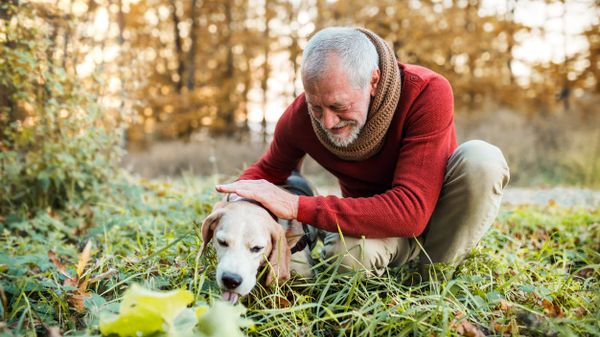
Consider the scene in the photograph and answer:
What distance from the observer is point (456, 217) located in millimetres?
2725

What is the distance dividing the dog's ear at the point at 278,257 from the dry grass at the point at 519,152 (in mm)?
5836

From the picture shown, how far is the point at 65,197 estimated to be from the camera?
442 centimetres

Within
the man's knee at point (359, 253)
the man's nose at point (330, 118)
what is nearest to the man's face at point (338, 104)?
the man's nose at point (330, 118)

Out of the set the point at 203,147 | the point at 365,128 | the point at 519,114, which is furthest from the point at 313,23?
the point at 365,128

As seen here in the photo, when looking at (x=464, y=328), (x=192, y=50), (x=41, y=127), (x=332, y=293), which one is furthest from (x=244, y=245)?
(x=192, y=50)

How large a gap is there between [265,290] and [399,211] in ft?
2.54

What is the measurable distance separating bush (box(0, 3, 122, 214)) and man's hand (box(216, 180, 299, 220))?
→ 6.99ft

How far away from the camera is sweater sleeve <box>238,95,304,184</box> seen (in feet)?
10.6

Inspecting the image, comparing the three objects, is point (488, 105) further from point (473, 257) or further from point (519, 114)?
point (473, 257)

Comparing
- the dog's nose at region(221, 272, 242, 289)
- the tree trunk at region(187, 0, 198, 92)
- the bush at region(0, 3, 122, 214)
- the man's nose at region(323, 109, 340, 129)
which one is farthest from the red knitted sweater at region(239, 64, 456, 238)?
the tree trunk at region(187, 0, 198, 92)

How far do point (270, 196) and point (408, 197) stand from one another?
2.30 ft

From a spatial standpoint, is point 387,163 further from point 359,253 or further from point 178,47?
point 178,47

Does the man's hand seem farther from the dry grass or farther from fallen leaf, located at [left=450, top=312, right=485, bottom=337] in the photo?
the dry grass

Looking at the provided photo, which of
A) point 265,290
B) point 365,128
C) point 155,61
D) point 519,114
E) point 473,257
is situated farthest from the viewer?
point 155,61
